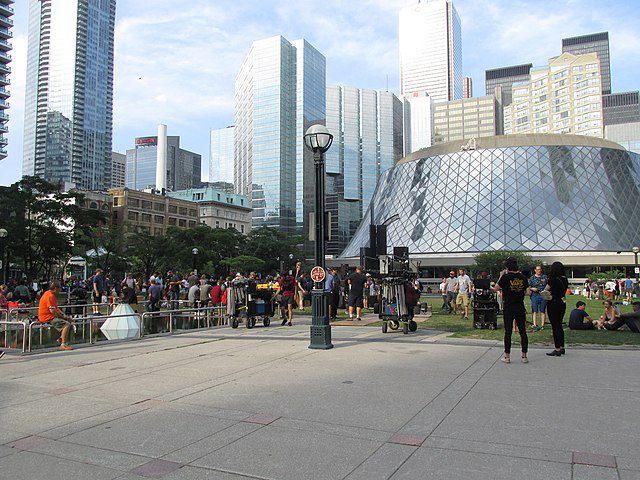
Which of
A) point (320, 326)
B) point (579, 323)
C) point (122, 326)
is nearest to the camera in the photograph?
point (320, 326)

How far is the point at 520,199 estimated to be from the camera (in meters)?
66.2

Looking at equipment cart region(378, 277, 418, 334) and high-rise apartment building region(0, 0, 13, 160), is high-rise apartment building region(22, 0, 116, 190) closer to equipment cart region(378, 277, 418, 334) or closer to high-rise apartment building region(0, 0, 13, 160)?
high-rise apartment building region(0, 0, 13, 160)

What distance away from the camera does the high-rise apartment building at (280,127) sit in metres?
129

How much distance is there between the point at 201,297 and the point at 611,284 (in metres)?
28.3

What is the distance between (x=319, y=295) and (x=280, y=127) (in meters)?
122

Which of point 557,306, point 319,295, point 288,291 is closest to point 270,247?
point 288,291

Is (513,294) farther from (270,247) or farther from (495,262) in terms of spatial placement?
(270,247)

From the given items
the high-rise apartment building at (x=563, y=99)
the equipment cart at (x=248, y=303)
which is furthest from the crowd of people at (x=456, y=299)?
the high-rise apartment building at (x=563, y=99)

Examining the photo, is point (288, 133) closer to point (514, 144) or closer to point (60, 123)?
point (514, 144)

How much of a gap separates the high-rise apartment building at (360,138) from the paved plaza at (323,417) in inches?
5510

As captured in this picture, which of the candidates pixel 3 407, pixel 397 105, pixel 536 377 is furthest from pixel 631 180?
pixel 397 105

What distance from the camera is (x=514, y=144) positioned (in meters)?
72.1

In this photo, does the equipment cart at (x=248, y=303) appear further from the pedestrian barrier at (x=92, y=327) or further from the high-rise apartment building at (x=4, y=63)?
the high-rise apartment building at (x=4, y=63)

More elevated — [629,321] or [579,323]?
[629,321]
